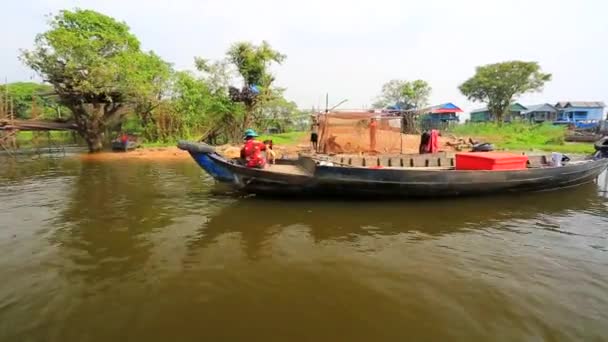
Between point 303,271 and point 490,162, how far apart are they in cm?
729

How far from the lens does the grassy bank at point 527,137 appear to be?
76.7 ft

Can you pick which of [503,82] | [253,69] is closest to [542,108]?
[503,82]

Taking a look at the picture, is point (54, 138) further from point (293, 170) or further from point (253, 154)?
point (293, 170)

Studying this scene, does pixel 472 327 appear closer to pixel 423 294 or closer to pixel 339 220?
pixel 423 294

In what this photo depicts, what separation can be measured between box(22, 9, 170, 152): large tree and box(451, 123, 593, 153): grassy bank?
27.9m

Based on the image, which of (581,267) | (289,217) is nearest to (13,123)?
(289,217)

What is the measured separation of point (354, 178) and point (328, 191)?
845 mm

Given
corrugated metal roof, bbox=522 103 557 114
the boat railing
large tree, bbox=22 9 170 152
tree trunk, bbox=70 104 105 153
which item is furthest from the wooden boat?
corrugated metal roof, bbox=522 103 557 114

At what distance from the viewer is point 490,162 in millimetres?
9492

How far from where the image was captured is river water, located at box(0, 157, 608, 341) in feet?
12.1

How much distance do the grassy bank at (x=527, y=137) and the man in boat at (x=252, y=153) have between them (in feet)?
71.2

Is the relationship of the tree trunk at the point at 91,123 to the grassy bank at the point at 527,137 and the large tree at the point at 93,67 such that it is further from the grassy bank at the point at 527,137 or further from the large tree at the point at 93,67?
the grassy bank at the point at 527,137

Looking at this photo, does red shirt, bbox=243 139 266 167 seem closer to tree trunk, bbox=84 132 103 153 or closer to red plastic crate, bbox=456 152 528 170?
red plastic crate, bbox=456 152 528 170

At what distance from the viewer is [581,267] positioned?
519cm
